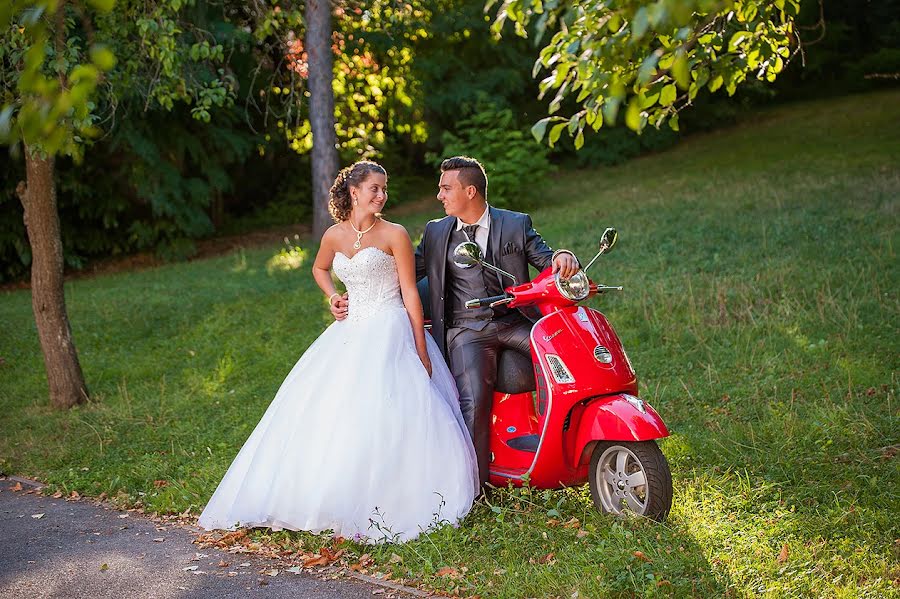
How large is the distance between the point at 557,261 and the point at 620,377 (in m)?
0.65

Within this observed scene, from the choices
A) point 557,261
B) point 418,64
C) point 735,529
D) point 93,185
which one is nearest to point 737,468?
point 735,529

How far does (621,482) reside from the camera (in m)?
4.72

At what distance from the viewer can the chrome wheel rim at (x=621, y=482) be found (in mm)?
4664

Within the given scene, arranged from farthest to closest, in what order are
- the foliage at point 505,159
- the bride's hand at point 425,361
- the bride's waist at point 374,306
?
the foliage at point 505,159
the bride's waist at point 374,306
the bride's hand at point 425,361

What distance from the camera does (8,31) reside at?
718 centimetres

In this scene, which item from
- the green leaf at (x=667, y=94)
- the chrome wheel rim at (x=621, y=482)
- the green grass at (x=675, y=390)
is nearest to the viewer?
the green leaf at (x=667, y=94)

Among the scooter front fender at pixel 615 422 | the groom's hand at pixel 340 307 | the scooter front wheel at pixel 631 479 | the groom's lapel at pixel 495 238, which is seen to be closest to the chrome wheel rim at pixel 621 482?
the scooter front wheel at pixel 631 479

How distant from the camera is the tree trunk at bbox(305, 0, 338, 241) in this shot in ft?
51.2

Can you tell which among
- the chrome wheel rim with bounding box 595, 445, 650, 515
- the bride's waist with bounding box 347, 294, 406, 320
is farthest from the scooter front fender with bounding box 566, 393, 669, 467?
the bride's waist with bounding box 347, 294, 406, 320

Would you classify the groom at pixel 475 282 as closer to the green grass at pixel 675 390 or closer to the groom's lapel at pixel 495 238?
the groom's lapel at pixel 495 238

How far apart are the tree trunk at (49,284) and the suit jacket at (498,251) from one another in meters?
4.45

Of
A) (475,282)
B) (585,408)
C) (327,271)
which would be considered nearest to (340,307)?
(327,271)

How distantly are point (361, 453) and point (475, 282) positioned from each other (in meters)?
1.14

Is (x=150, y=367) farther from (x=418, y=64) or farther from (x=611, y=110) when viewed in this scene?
(x=418, y=64)
